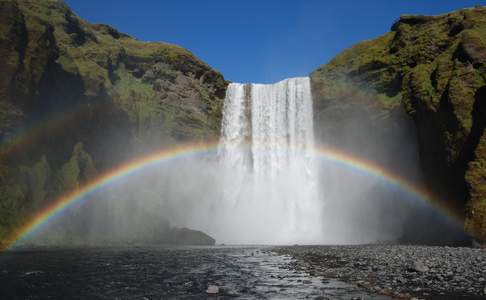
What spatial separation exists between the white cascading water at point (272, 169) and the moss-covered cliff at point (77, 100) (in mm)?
6462

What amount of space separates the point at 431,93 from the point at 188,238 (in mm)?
30785

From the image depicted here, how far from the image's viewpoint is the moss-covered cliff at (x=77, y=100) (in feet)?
141

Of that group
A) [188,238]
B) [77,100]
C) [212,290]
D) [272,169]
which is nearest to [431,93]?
[272,169]

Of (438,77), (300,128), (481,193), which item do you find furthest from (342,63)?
(481,193)

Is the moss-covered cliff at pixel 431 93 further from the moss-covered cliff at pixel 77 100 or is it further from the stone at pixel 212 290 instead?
the stone at pixel 212 290

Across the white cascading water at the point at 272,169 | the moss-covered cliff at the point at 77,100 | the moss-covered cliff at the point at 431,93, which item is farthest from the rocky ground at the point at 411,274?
the white cascading water at the point at 272,169

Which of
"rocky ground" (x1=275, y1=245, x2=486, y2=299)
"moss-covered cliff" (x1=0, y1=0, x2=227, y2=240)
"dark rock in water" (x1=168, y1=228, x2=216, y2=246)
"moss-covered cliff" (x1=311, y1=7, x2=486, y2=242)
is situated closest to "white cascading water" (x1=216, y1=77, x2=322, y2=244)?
"moss-covered cliff" (x1=311, y1=7, x2=486, y2=242)

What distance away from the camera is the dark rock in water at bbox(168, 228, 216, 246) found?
47.8 metres

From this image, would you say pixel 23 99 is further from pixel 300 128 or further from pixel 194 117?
pixel 300 128

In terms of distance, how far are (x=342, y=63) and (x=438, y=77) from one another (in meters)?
22.2

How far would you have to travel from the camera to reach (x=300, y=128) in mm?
61812

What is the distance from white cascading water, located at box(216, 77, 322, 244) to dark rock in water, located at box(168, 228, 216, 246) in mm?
8184

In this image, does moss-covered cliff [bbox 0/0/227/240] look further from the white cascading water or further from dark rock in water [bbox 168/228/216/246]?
dark rock in water [bbox 168/228/216/246]

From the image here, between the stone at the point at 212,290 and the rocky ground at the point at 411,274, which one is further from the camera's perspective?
the stone at the point at 212,290
